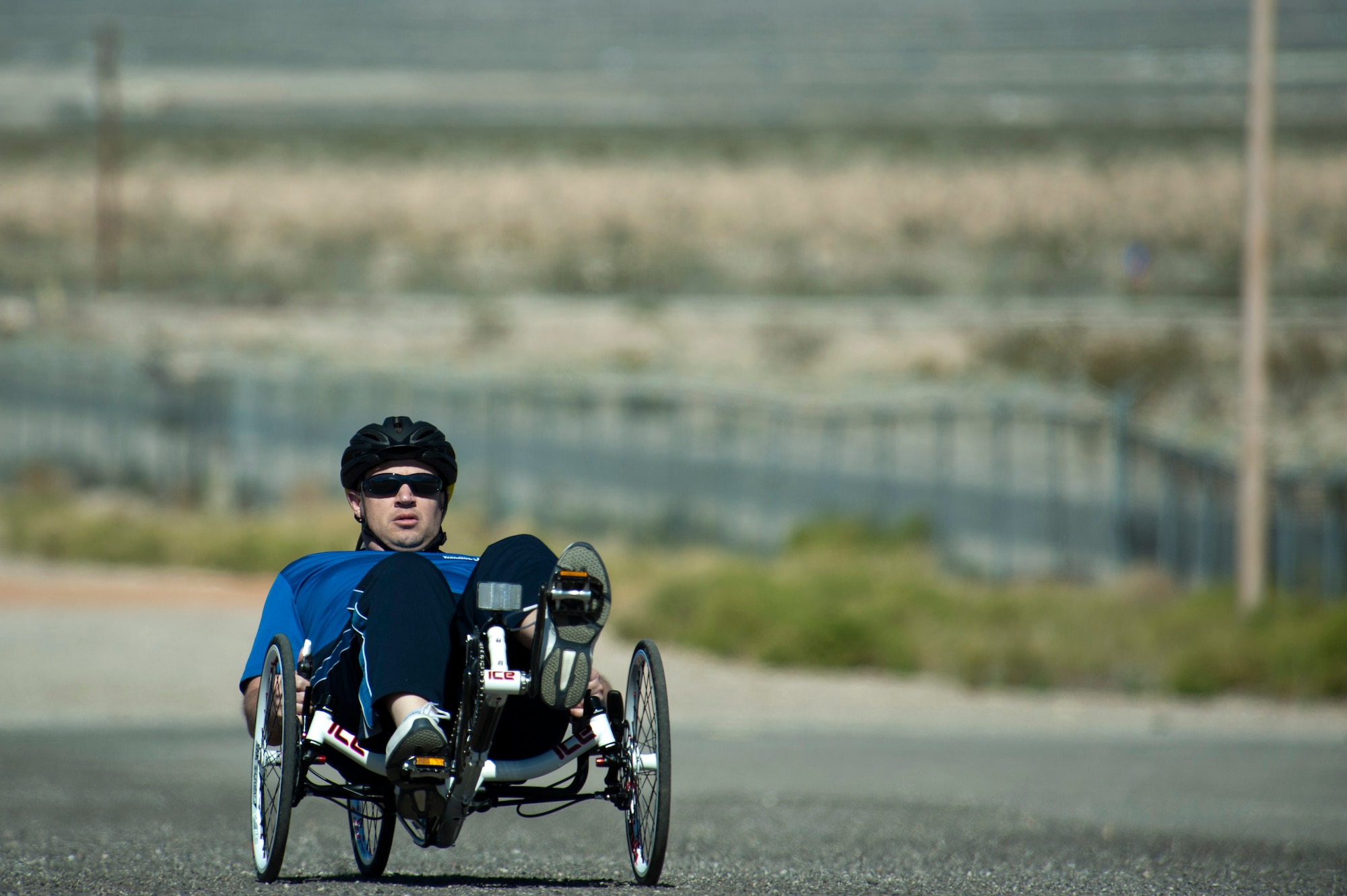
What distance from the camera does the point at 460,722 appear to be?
19.5ft

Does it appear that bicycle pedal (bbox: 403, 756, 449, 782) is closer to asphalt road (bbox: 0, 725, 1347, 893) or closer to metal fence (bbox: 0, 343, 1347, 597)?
asphalt road (bbox: 0, 725, 1347, 893)

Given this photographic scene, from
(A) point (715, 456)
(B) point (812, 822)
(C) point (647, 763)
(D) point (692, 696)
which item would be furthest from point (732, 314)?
(C) point (647, 763)

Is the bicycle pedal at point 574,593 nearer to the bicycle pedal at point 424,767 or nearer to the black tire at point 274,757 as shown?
the bicycle pedal at point 424,767

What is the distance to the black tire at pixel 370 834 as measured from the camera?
22.7 ft

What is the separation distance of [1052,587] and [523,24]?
95.6 metres

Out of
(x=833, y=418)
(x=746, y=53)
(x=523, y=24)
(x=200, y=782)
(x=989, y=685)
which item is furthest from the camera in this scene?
(x=523, y=24)

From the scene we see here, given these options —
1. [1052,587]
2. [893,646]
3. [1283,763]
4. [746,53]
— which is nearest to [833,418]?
[1052,587]

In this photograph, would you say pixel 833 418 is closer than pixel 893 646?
No

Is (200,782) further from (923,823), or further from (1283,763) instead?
(1283,763)

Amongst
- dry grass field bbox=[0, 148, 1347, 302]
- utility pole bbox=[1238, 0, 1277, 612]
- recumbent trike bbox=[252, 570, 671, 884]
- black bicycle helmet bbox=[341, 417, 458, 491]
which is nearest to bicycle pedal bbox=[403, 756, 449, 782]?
recumbent trike bbox=[252, 570, 671, 884]

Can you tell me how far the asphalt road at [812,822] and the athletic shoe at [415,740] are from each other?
67 centimetres

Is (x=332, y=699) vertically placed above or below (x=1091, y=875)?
above

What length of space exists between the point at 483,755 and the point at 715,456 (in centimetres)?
2444

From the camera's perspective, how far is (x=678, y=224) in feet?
222
